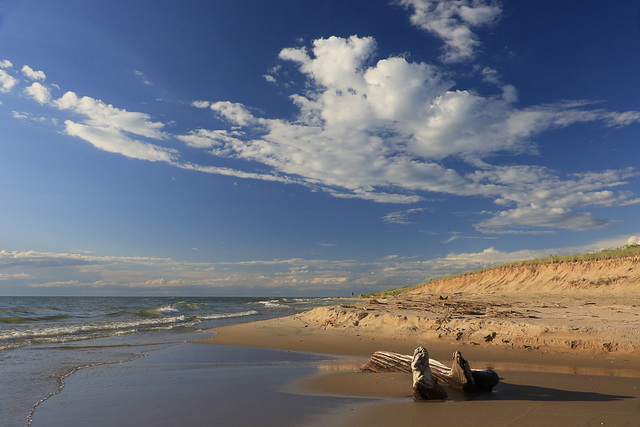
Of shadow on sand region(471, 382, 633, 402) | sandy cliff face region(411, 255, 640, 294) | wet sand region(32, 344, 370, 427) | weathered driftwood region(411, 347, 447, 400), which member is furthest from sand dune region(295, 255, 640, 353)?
weathered driftwood region(411, 347, 447, 400)

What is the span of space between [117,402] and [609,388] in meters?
8.73

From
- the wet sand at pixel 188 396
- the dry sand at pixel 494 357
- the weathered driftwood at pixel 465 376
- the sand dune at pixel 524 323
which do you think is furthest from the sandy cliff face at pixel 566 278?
the wet sand at pixel 188 396

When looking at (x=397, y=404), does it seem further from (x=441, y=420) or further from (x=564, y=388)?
(x=564, y=388)

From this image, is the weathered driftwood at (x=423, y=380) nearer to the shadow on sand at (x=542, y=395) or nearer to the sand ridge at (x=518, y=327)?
the shadow on sand at (x=542, y=395)

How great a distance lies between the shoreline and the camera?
5.23 meters

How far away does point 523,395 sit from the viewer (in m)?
6.10

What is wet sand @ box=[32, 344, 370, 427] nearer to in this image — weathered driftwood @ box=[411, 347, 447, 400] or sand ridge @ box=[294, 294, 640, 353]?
weathered driftwood @ box=[411, 347, 447, 400]

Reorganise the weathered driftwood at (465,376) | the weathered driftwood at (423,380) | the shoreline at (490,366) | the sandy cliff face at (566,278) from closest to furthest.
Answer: the shoreline at (490,366) → the weathered driftwood at (423,380) → the weathered driftwood at (465,376) → the sandy cliff face at (566,278)

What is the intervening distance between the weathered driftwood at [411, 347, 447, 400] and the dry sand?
7.8 inches

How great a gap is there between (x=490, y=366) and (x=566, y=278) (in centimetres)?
2410

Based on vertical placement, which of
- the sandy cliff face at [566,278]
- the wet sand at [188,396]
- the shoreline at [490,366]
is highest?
the sandy cliff face at [566,278]

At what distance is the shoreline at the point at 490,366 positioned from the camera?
17.2 feet

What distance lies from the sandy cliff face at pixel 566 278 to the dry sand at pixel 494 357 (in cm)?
446

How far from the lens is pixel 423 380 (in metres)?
5.91
